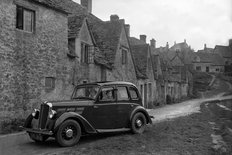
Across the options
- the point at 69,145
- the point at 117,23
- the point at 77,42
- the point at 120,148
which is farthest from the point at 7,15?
the point at 117,23

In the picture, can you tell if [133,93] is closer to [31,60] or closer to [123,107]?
[123,107]

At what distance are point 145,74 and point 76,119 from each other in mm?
19380

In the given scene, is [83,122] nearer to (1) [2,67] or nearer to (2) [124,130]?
(2) [124,130]

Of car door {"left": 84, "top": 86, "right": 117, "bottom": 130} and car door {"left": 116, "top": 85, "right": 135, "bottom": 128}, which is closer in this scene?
car door {"left": 84, "top": 86, "right": 117, "bottom": 130}

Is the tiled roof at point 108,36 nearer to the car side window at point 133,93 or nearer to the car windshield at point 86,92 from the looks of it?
the car side window at point 133,93

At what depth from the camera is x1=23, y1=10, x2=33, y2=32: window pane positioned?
1342 cm

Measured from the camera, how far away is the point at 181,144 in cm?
968

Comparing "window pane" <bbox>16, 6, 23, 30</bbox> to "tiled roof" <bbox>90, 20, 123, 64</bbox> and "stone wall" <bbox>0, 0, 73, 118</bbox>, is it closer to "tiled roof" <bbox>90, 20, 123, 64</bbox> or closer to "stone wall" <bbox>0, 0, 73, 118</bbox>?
"stone wall" <bbox>0, 0, 73, 118</bbox>

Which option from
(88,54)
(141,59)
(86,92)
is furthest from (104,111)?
(141,59)

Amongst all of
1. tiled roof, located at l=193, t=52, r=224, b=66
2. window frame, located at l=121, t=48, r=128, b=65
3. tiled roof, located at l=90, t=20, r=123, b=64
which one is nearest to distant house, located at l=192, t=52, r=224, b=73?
tiled roof, located at l=193, t=52, r=224, b=66

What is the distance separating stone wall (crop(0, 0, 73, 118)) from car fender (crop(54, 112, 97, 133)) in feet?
14.9

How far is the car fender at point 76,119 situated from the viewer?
338 inches

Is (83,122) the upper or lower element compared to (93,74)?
lower

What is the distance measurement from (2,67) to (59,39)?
405 centimetres
